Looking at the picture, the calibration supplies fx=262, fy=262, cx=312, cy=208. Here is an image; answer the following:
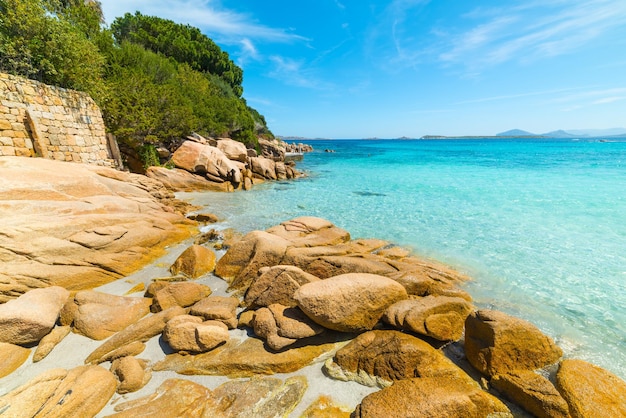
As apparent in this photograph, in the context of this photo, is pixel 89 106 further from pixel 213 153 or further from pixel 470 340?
pixel 470 340

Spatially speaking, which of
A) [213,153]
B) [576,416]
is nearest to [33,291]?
[576,416]

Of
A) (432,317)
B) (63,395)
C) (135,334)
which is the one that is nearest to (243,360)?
(135,334)

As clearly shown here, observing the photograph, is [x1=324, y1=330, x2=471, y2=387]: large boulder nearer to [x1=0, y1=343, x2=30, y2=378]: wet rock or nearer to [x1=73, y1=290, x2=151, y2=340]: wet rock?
[x1=73, y1=290, x2=151, y2=340]: wet rock

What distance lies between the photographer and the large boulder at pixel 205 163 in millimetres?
20969

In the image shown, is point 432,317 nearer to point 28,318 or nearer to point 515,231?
point 28,318

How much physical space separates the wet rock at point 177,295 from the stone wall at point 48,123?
11.9m

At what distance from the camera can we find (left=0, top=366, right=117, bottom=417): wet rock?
3180mm

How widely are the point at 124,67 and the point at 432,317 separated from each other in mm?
28561

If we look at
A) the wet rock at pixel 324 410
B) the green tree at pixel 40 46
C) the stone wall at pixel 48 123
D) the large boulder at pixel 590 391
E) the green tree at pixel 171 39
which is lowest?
the wet rock at pixel 324 410

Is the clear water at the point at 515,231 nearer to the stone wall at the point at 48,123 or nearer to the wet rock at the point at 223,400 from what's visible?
the wet rock at the point at 223,400

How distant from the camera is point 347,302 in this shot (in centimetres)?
467

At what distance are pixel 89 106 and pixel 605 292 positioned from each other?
2431 cm

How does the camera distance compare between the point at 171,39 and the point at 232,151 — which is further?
the point at 171,39

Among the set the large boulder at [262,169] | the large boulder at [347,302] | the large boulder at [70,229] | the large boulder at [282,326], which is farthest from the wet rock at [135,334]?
the large boulder at [262,169]
